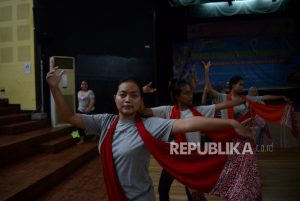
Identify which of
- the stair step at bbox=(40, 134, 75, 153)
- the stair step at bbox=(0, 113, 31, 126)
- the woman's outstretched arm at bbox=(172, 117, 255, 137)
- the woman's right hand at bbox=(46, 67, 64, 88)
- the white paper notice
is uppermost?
the white paper notice

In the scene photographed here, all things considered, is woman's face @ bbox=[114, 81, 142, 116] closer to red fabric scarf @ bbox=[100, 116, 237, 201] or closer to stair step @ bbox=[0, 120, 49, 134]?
red fabric scarf @ bbox=[100, 116, 237, 201]

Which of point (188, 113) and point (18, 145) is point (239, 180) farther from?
point (18, 145)

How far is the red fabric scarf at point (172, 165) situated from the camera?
4.93ft

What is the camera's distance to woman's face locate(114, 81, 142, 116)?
5.10 ft

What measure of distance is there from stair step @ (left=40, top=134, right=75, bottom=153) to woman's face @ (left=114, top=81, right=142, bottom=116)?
4.00 meters

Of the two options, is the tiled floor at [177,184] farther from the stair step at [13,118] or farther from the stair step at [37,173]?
the stair step at [13,118]

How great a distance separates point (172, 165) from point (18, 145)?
3.47 m

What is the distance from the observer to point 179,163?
1749 millimetres

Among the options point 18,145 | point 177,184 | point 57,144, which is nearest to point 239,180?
point 177,184

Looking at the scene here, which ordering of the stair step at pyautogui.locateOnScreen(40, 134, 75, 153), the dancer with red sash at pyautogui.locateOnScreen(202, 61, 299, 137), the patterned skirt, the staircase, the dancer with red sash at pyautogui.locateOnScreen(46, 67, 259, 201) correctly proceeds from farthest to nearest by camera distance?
the stair step at pyautogui.locateOnScreen(40, 134, 75, 153)
the dancer with red sash at pyautogui.locateOnScreen(202, 61, 299, 137)
the staircase
the patterned skirt
the dancer with red sash at pyautogui.locateOnScreen(46, 67, 259, 201)

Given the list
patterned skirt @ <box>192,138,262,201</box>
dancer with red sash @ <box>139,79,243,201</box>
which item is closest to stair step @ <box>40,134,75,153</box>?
dancer with red sash @ <box>139,79,243,201</box>

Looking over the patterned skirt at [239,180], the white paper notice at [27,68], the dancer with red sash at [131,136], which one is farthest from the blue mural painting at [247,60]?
→ the dancer with red sash at [131,136]

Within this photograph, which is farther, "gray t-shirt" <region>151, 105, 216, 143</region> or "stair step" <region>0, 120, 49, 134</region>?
"stair step" <region>0, 120, 49, 134</region>

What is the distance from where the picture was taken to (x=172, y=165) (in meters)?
1.71
